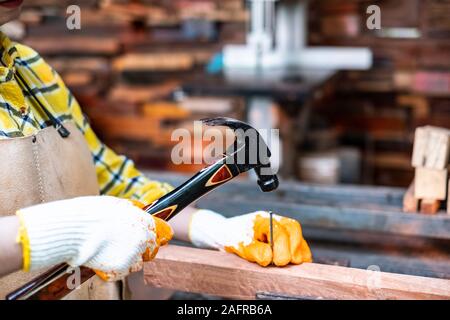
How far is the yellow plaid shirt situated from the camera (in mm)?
1911

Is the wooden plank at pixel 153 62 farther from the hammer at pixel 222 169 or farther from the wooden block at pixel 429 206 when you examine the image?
the hammer at pixel 222 169

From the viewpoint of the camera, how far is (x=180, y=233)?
2.20 meters

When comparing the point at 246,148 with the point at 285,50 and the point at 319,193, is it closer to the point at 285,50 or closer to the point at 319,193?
the point at 319,193

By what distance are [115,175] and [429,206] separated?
1281 mm

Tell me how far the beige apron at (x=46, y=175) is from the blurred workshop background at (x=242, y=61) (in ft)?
9.95

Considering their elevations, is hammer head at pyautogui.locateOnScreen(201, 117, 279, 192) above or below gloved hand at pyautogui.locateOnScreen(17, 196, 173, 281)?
above

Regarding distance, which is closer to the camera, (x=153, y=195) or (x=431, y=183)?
(x=153, y=195)

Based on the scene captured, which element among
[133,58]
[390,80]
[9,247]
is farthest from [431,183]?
[133,58]

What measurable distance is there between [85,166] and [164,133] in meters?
4.22

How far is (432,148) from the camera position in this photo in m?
2.38

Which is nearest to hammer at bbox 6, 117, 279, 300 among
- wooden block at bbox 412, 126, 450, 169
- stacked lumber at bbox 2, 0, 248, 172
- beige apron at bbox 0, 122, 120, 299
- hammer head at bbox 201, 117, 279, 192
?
hammer head at bbox 201, 117, 279, 192

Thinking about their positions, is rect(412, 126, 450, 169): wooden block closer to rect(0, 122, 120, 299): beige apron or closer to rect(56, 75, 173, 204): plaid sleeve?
rect(56, 75, 173, 204): plaid sleeve

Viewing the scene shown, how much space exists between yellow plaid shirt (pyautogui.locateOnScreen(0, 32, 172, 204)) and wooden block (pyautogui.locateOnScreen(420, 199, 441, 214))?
1.05 m
